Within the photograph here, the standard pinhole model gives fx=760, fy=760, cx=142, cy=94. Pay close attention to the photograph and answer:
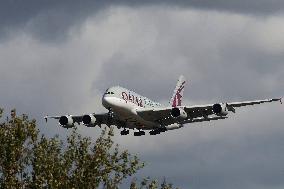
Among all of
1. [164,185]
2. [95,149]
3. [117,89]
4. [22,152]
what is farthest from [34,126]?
[117,89]

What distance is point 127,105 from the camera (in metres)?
86.4

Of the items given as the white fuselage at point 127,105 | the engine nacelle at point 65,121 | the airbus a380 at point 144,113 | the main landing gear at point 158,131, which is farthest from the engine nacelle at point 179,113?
the engine nacelle at point 65,121

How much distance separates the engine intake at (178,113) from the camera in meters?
88.4

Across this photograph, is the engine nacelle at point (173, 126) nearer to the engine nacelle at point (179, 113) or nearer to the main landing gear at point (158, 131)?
the main landing gear at point (158, 131)

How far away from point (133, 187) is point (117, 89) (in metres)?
37.1

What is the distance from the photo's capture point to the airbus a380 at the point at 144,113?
282 feet

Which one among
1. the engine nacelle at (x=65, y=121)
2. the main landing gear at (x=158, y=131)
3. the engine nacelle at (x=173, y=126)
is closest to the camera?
the main landing gear at (x=158, y=131)

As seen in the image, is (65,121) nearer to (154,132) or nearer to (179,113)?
(154,132)

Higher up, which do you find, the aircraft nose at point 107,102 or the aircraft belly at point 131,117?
the aircraft nose at point 107,102

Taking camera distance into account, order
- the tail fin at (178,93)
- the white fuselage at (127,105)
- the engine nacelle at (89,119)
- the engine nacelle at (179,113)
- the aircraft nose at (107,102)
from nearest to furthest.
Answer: the aircraft nose at (107,102), the white fuselage at (127,105), the engine nacelle at (179,113), the engine nacelle at (89,119), the tail fin at (178,93)

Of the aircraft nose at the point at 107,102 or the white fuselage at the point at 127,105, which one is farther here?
the white fuselage at the point at 127,105

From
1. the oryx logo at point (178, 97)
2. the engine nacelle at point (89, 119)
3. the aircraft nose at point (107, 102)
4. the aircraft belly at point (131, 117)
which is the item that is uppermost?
the oryx logo at point (178, 97)

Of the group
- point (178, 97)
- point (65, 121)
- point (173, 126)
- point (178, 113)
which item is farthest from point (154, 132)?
point (178, 97)

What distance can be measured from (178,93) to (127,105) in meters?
30.5
